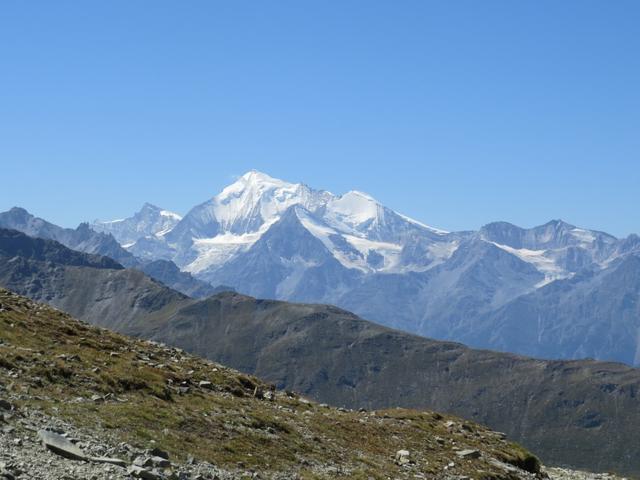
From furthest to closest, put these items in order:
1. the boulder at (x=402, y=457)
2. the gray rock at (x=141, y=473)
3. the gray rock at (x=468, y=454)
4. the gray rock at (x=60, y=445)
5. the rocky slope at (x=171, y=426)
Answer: the gray rock at (x=468, y=454), the boulder at (x=402, y=457), the rocky slope at (x=171, y=426), the gray rock at (x=60, y=445), the gray rock at (x=141, y=473)

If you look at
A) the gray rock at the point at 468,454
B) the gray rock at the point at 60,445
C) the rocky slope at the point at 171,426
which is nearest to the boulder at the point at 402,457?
the rocky slope at the point at 171,426

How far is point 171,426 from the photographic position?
33750mm

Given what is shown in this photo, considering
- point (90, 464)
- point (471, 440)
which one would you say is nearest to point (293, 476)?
point (90, 464)

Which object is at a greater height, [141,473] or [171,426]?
[171,426]

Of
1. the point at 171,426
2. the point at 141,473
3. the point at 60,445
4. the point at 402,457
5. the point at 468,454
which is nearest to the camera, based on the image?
the point at 141,473

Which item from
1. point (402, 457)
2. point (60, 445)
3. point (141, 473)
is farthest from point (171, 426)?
point (402, 457)

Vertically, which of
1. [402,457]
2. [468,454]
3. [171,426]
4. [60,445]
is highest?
[468,454]

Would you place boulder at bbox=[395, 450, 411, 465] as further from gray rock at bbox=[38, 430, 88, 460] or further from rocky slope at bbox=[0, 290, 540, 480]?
gray rock at bbox=[38, 430, 88, 460]

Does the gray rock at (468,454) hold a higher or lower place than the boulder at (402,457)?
higher

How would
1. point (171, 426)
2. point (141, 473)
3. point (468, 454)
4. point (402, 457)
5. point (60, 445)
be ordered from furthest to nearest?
point (468, 454), point (402, 457), point (171, 426), point (60, 445), point (141, 473)

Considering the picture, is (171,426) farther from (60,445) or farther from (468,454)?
(468,454)

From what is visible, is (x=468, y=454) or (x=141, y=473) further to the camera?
(x=468, y=454)

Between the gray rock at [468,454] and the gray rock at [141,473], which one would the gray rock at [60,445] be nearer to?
the gray rock at [141,473]

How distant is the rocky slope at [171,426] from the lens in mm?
27875
